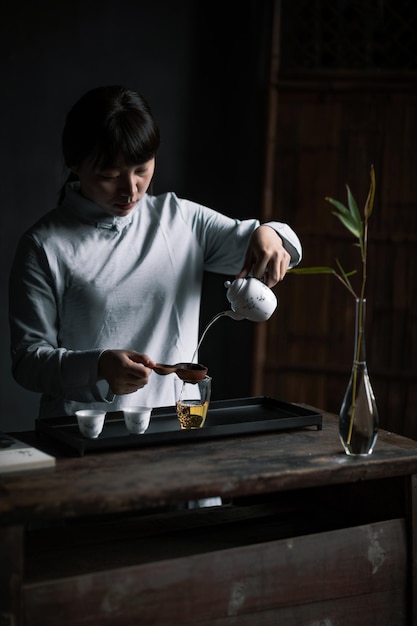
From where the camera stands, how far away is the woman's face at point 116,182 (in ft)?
6.31

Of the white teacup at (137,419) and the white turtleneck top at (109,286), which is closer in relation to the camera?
the white teacup at (137,419)

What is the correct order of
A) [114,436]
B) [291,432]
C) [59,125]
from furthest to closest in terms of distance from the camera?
1. [59,125]
2. [291,432]
3. [114,436]

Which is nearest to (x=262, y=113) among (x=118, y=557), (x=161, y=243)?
(x=161, y=243)

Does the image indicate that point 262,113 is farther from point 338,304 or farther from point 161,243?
point 161,243

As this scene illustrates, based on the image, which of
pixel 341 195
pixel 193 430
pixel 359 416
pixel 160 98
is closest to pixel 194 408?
pixel 193 430

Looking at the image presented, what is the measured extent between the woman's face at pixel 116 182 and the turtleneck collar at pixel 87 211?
34 mm

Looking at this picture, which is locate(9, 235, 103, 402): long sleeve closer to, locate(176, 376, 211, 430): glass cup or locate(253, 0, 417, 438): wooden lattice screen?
locate(176, 376, 211, 430): glass cup

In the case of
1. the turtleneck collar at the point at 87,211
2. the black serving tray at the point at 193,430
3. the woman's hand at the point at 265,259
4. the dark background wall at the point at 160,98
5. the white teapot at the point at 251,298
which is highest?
the dark background wall at the point at 160,98

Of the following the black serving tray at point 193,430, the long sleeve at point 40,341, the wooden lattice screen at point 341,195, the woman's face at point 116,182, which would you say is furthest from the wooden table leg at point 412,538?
the wooden lattice screen at point 341,195

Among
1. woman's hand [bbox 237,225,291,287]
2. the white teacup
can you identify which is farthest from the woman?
the white teacup

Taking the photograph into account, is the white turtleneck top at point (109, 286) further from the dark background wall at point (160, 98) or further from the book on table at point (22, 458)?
the dark background wall at point (160, 98)

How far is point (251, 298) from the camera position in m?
1.84

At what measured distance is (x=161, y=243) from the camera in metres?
2.14

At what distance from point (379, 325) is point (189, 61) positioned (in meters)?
1.40
